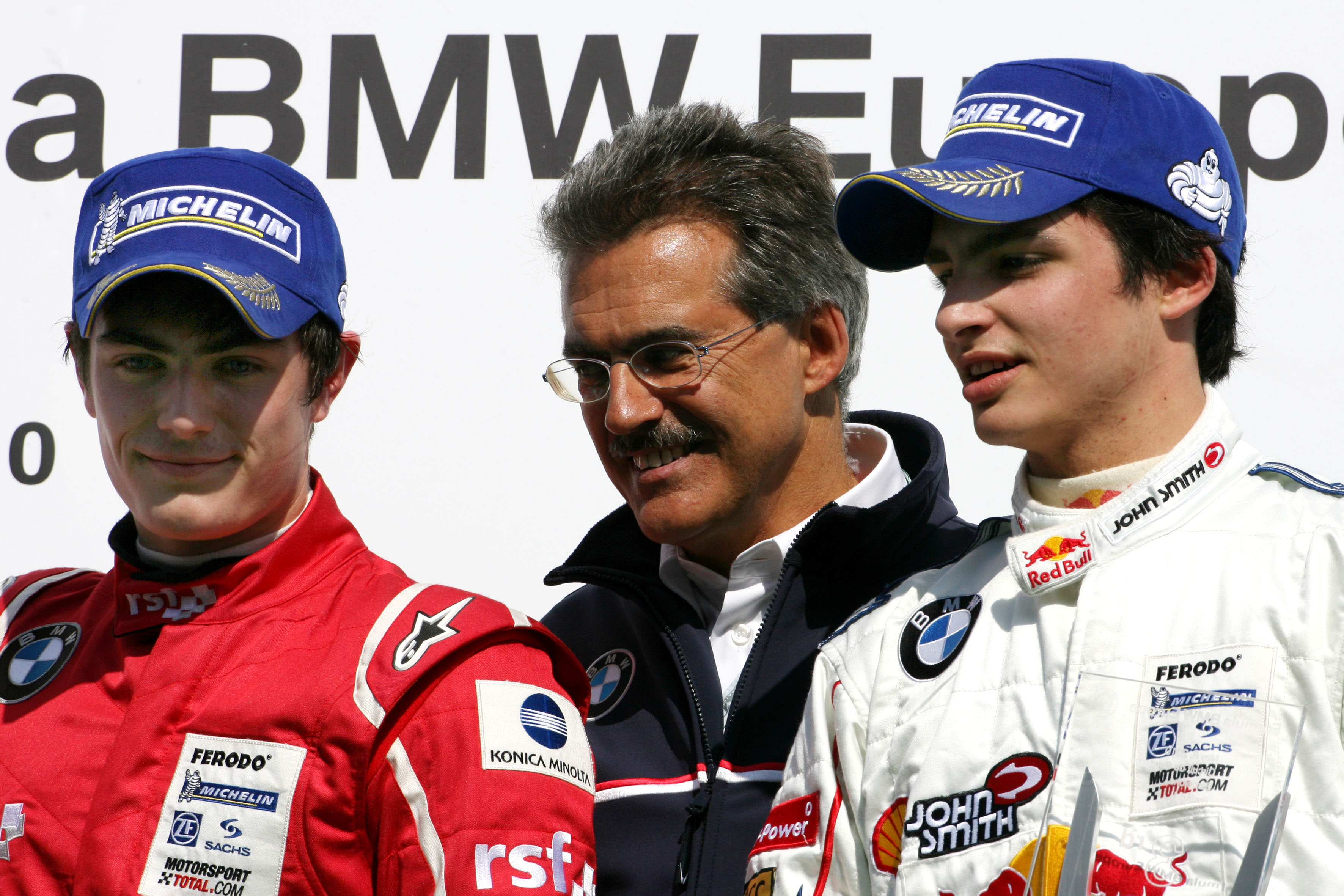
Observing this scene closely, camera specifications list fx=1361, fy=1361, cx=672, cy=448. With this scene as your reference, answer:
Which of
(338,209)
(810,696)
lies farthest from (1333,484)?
(338,209)

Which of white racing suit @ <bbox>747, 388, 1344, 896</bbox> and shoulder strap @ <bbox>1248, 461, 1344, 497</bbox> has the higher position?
shoulder strap @ <bbox>1248, 461, 1344, 497</bbox>

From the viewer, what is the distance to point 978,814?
49.2 inches

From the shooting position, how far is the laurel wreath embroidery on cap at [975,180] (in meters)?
1.37


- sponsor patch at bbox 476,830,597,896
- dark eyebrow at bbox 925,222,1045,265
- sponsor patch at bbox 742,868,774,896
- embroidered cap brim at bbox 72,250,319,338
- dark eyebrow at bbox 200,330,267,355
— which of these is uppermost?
dark eyebrow at bbox 925,222,1045,265

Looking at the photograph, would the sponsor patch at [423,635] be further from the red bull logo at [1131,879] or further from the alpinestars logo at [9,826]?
the red bull logo at [1131,879]

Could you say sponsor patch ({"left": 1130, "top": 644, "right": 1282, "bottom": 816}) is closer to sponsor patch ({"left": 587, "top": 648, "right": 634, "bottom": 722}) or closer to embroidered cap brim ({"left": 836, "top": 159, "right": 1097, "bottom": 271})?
embroidered cap brim ({"left": 836, "top": 159, "right": 1097, "bottom": 271})

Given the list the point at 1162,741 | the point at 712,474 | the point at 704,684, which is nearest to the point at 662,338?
the point at 712,474

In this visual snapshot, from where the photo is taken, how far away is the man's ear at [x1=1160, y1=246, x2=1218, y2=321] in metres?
1.40

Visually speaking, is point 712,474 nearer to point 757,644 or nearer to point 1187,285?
point 757,644

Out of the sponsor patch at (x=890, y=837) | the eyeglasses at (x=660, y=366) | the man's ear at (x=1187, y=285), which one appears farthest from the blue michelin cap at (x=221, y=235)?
the man's ear at (x=1187, y=285)

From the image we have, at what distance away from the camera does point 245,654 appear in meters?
1.53

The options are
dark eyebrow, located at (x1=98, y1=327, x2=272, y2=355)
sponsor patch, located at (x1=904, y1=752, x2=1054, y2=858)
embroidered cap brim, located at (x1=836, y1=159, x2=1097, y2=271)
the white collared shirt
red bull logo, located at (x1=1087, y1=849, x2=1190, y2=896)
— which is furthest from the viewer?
the white collared shirt

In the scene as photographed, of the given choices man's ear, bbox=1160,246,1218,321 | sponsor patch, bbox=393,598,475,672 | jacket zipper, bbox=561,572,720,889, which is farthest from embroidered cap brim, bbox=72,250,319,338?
man's ear, bbox=1160,246,1218,321

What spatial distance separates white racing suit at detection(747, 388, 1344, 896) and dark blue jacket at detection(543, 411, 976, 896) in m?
0.19
